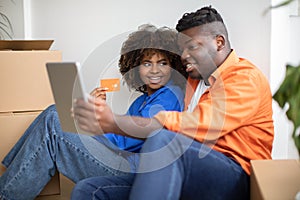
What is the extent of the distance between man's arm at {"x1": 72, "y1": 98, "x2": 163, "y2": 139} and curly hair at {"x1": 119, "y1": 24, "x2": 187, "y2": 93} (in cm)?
57

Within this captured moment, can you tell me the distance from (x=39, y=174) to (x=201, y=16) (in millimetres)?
821

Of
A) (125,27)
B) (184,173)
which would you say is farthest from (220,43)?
(125,27)

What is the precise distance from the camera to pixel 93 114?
4.12 feet

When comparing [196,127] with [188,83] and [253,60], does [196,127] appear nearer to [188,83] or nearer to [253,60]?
[188,83]

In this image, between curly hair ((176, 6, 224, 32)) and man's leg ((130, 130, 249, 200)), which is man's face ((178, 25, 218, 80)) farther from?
man's leg ((130, 130, 249, 200))

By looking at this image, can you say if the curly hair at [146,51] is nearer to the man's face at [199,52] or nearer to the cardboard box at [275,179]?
the man's face at [199,52]

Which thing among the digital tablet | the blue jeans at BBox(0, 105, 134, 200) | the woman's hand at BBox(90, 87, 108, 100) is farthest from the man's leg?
the woman's hand at BBox(90, 87, 108, 100)

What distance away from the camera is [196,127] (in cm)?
133

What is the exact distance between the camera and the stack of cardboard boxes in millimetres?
2023

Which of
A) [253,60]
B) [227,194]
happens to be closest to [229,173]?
[227,194]

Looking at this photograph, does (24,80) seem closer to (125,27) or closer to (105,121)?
(125,27)

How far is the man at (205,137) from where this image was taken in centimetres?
121

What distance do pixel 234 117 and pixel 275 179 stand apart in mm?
226

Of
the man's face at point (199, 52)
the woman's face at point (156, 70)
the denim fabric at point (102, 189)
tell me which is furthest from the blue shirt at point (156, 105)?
the denim fabric at point (102, 189)
